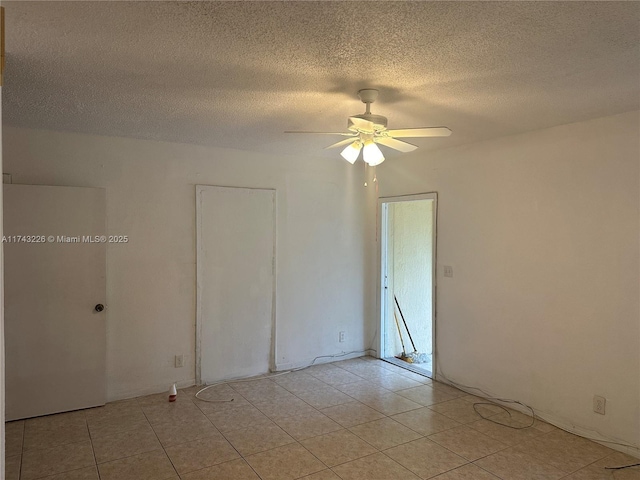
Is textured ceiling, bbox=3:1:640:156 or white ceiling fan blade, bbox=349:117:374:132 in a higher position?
textured ceiling, bbox=3:1:640:156

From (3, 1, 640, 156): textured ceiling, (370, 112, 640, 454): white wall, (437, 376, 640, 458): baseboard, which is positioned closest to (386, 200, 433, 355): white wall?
(370, 112, 640, 454): white wall

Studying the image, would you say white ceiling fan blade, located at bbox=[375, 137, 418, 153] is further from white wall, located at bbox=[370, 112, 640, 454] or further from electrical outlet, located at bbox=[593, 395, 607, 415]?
electrical outlet, located at bbox=[593, 395, 607, 415]

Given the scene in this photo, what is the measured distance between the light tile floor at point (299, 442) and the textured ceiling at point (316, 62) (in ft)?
7.76

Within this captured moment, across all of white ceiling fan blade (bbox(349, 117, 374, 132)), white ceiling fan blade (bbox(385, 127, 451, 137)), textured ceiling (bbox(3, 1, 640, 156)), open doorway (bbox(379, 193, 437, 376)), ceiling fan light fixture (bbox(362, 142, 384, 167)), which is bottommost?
open doorway (bbox(379, 193, 437, 376))

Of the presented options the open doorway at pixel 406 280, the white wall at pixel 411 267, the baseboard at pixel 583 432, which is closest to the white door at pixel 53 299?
the open doorway at pixel 406 280

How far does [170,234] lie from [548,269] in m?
3.32

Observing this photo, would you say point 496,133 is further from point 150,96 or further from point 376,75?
point 150,96

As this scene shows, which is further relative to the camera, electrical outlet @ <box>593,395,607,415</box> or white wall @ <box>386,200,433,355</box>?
white wall @ <box>386,200,433,355</box>

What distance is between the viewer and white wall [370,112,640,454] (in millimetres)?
3055

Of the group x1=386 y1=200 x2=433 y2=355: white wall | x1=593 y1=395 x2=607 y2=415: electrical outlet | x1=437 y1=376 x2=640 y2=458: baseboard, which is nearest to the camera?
x1=437 y1=376 x2=640 y2=458: baseboard

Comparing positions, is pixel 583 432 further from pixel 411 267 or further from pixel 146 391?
pixel 146 391

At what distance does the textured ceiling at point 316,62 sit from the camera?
5.69 ft

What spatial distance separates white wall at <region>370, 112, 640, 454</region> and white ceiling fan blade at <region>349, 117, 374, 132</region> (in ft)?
5.83

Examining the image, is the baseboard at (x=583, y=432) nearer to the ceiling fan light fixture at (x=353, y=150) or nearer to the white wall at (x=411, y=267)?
the white wall at (x=411, y=267)
